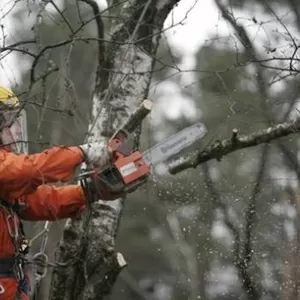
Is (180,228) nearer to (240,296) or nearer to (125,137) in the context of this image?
(240,296)

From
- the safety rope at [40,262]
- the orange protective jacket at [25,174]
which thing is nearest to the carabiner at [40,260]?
the safety rope at [40,262]

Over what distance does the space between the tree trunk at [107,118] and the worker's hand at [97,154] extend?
1.60 feet

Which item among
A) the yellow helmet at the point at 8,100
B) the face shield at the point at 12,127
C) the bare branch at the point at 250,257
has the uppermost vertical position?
the yellow helmet at the point at 8,100

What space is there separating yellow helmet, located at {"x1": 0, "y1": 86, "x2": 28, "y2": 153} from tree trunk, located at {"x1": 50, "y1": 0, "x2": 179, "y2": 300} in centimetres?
44

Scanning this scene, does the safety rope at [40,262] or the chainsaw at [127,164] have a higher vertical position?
the chainsaw at [127,164]

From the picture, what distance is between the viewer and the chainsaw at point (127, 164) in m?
3.65

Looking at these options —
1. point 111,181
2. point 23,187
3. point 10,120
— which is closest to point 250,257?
point 111,181

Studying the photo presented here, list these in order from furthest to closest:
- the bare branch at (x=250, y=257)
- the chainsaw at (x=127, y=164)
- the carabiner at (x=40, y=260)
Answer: the bare branch at (x=250, y=257), the carabiner at (x=40, y=260), the chainsaw at (x=127, y=164)

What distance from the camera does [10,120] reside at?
3.75m

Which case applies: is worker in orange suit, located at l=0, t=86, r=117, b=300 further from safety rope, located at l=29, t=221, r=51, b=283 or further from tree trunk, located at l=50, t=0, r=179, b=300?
tree trunk, located at l=50, t=0, r=179, b=300

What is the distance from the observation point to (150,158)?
12.4 ft

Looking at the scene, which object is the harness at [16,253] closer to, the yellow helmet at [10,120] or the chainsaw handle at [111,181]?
the yellow helmet at [10,120]

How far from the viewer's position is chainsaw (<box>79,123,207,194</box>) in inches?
144

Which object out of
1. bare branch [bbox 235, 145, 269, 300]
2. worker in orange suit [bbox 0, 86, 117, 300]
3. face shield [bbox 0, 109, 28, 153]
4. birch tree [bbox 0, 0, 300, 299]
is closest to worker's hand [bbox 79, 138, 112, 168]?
worker in orange suit [bbox 0, 86, 117, 300]
